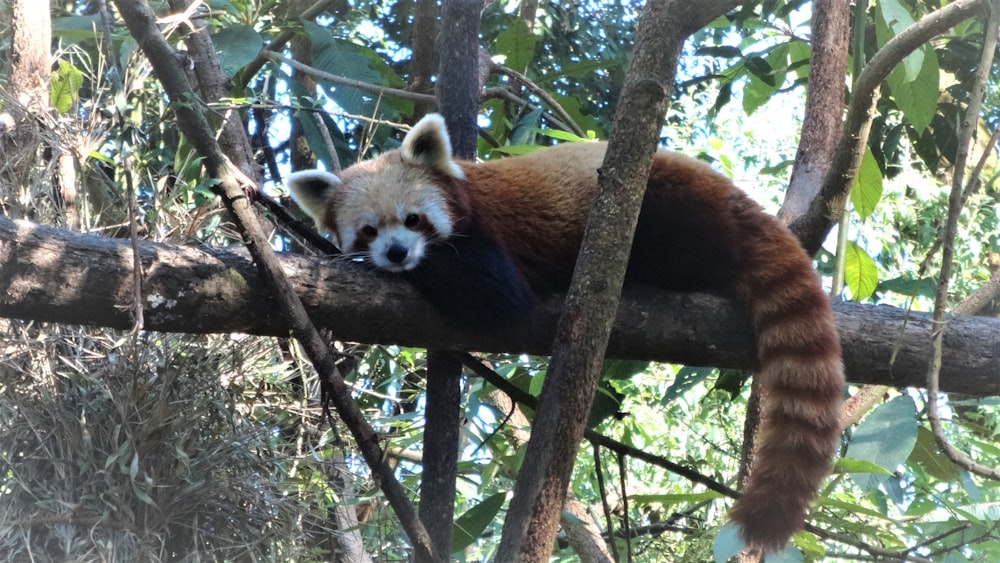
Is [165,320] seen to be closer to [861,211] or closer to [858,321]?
[858,321]

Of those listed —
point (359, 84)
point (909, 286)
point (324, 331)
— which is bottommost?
point (324, 331)

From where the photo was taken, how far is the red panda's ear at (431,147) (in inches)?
121

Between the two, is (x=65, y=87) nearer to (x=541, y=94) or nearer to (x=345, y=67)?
(x=345, y=67)

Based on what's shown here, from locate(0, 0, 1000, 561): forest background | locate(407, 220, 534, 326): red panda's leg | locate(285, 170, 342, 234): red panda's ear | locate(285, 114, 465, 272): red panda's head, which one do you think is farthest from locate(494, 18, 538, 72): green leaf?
locate(407, 220, 534, 326): red panda's leg

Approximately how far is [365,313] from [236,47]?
1.50 metres

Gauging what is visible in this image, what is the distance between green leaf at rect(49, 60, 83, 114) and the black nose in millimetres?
1345

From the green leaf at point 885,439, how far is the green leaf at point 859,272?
985 millimetres

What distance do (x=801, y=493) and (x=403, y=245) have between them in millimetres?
1437

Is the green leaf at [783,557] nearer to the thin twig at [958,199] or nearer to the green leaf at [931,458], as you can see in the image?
the thin twig at [958,199]

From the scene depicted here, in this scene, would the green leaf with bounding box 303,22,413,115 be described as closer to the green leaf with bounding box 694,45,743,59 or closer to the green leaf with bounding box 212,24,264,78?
the green leaf with bounding box 212,24,264,78

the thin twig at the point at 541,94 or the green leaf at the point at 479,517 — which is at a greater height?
the thin twig at the point at 541,94

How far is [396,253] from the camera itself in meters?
2.83

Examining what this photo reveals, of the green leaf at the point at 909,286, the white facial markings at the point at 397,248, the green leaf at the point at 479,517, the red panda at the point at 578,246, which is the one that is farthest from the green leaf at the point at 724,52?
the green leaf at the point at 479,517

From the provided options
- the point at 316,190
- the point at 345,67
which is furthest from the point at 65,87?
the point at 345,67
